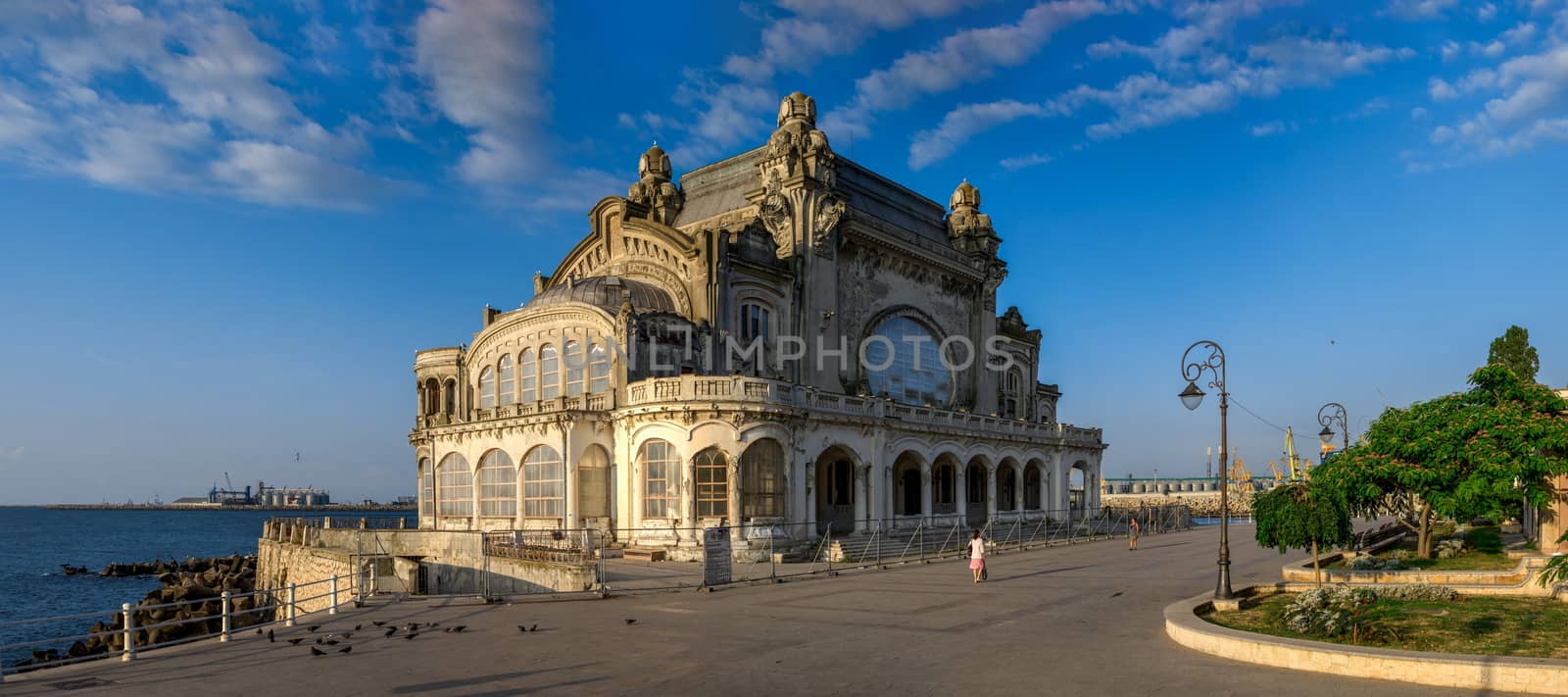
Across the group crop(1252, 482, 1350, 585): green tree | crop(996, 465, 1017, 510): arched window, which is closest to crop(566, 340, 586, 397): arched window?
crop(1252, 482, 1350, 585): green tree

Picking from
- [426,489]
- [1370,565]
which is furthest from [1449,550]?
[426,489]

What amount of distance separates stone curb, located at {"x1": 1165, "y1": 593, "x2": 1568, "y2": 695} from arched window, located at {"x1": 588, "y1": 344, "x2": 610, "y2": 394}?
3032 centimetres

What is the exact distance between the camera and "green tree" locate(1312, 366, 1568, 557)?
1065 inches

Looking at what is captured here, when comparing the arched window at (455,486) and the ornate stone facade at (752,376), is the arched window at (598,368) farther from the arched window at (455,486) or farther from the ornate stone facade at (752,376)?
the arched window at (455,486)

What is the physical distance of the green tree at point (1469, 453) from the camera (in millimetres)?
27047

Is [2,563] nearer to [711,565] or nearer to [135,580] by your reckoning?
[135,580]

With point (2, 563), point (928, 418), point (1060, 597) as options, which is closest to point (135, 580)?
point (2, 563)

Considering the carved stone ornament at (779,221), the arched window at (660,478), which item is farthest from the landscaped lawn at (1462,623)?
the carved stone ornament at (779,221)

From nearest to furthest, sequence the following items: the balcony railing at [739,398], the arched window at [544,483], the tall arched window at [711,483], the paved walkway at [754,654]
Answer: the paved walkway at [754,654] < the balcony railing at [739,398] < the tall arched window at [711,483] < the arched window at [544,483]

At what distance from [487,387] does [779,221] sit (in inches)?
653

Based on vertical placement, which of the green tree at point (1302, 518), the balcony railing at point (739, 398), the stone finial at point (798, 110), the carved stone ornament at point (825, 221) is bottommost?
the green tree at point (1302, 518)

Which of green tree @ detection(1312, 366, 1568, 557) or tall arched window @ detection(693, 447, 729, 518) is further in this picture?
tall arched window @ detection(693, 447, 729, 518)

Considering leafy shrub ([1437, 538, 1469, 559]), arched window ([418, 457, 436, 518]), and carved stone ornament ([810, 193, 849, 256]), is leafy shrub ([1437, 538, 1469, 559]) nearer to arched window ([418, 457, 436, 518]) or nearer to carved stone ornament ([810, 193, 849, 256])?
carved stone ornament ([810, 193, 849, 256])

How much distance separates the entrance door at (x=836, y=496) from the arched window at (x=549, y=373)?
42.6 ft
